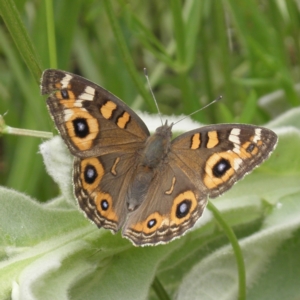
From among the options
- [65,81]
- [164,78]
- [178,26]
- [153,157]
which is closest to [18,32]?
[65,81]

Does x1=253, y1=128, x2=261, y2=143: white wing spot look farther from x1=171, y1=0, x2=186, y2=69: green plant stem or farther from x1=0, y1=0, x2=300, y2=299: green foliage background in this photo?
x1=171, y1=0, x2=186, y2=69: green plant stem

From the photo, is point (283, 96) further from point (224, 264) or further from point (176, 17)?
point (224, 264)

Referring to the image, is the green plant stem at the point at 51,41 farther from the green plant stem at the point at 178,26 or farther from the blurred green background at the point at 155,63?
the green plant stem at the point at 178,26

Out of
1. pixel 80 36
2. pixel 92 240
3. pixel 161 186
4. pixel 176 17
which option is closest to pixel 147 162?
pixel 161 186

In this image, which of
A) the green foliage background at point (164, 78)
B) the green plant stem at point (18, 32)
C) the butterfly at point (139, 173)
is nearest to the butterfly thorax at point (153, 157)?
the butterfly at point (139, 173)

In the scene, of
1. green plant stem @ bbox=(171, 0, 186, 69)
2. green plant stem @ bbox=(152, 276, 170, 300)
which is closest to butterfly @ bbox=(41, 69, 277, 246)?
green plant stem @ bbox=(152, 276, 170, 300)

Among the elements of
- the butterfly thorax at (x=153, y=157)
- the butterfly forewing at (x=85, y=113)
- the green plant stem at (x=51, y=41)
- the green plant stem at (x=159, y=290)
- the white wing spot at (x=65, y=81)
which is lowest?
the green plant stem at (x=159, y=290)

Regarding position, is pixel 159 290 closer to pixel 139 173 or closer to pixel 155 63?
pixel 139 173
